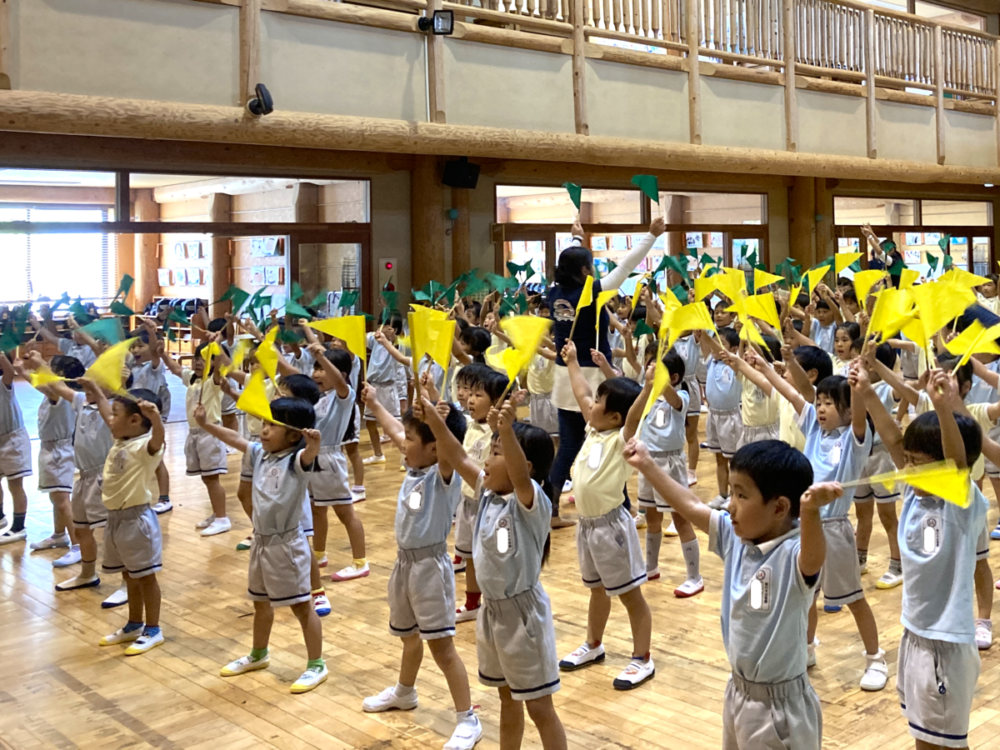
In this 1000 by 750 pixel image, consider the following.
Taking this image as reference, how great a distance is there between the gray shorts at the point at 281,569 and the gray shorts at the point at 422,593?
0.51 metres

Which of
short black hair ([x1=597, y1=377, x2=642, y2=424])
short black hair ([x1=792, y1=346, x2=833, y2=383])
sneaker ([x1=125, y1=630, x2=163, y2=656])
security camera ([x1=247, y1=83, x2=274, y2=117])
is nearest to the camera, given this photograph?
short black hair ([x1=597, y1=377, x2=642, y2=424])

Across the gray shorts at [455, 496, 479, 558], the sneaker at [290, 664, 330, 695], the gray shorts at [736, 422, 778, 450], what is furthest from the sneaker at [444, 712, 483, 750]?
the gray shorts at [736, 422, 778, 450]

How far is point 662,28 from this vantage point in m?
10.2

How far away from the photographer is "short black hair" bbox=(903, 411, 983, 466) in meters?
2.74

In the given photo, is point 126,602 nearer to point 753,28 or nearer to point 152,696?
point 152,696

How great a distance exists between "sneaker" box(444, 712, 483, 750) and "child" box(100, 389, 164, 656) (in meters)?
1.73

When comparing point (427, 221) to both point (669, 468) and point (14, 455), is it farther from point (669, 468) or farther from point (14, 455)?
point (669, 468)

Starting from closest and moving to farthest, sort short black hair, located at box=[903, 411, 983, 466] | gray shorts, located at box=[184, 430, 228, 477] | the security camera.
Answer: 1. short black hair, located at box=[903, 411, 983, 466]
2. gray shorts, located at box=[184, 430, 228, 477]
3. the security camera

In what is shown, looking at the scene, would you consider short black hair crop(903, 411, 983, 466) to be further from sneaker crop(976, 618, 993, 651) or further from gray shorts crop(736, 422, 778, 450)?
gray shorts crop(736, 422, 778, 450)

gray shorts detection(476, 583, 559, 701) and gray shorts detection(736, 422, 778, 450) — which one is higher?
gray shorts detection(736, 422, 778, 450)

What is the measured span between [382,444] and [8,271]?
438 centimetres

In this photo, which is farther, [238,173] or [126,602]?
[238,173]

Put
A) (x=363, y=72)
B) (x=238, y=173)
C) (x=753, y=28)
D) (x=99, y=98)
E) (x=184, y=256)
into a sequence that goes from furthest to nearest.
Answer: (x=184, y=256)
(x=753, y=28)
(x=238, y=173)
(x=363, y=72)
(x=99, y=98)

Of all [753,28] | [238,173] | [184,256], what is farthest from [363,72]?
[184,256]
